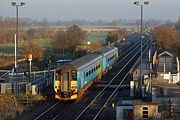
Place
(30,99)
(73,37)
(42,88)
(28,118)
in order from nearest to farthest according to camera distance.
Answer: (28,118), (30,99), (42,88), (73,37)

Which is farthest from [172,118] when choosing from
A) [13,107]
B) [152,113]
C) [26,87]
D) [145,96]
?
[26,87]

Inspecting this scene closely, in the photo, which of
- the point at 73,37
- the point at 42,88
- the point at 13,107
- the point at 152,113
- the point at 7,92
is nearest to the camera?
the point at 152,113

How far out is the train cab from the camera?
28.8 meters

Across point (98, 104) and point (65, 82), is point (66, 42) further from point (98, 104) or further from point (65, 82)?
point (98, 104)

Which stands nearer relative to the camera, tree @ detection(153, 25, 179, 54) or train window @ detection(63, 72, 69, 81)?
train window @ detection(63, 72, 69, 81)

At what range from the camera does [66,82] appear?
94.7ft

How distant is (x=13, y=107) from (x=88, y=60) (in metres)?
9.57

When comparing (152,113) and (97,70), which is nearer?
(152,113)

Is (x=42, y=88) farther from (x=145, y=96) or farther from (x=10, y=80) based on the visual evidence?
(x=145, y=96)

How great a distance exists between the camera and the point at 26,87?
3138 centimetres

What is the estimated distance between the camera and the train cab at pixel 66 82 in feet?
94.5

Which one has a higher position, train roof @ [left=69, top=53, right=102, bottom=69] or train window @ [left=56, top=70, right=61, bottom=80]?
train roof @ [left=69, top=53, right=102, bottom=69]

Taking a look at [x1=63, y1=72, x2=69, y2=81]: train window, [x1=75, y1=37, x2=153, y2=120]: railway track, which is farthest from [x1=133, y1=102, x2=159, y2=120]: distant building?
[x1=63, y1=72, x2=69, y2=81]: train window

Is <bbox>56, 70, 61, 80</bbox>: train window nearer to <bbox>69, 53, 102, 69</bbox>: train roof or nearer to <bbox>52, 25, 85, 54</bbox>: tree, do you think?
<bbox>69, 53, 102, 69</bbox>: train roof
